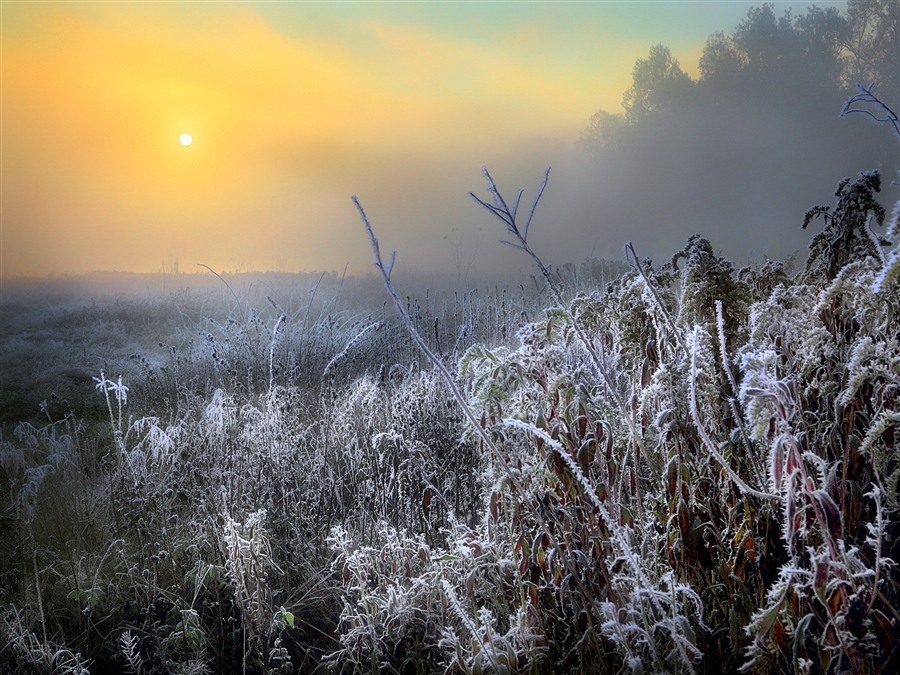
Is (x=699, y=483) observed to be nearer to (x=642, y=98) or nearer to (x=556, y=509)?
(x=556, y=509)

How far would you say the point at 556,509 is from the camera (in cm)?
125

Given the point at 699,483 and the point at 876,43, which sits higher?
the point at 876,43

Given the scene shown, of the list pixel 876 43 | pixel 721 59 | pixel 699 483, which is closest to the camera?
pixel 699 483

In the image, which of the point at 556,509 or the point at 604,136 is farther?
the point at 604,136

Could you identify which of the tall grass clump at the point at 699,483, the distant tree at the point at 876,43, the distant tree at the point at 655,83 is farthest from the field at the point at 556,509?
the distant tree at the point at 655,83

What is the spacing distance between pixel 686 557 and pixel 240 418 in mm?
2062

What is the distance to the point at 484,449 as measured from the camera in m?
1.63

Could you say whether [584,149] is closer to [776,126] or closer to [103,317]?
[776,126]

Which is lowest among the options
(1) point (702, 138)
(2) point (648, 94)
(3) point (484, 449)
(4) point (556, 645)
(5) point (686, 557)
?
(4) point (556, 645)

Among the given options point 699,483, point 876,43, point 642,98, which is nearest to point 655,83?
point 642,98

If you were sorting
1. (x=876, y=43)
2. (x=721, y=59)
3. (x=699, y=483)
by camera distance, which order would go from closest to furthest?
(x=699, y=483), (x=876, y=43), (x=721, y=59)

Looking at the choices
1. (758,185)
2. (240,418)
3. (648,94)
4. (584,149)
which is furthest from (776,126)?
(240,418)

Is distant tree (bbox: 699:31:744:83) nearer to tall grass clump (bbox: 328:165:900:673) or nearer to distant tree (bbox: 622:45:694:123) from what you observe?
distant tree (bbox: 622:45:694:123)

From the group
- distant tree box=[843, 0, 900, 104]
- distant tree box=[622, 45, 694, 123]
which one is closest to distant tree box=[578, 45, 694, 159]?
distant tree box=[622, 45, 694, 123]
